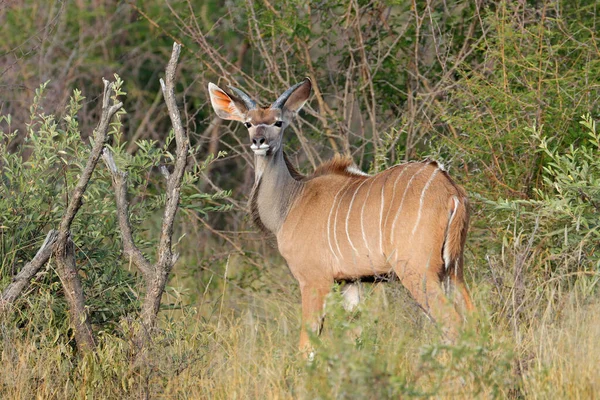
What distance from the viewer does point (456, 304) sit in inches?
143

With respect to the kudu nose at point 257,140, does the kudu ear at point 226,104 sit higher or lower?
lower

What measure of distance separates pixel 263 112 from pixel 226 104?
1.14ft

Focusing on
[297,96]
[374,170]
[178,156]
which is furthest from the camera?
[374,170]

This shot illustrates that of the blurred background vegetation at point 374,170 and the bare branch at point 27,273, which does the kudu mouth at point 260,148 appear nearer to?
the blurred background vegetation at point 374,170

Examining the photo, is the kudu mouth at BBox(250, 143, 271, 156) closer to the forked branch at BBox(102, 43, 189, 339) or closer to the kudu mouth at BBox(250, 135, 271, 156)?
the kudu mouth at BBox(250, 135, 271, 156)

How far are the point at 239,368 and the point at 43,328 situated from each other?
0.77 m

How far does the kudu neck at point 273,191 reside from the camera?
4395mm

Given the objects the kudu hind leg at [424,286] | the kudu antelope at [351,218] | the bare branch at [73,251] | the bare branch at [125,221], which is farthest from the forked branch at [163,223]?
the kudu hind leg at [424,286]

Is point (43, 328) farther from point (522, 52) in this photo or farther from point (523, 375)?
point (522, 52)

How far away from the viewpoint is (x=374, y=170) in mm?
5023

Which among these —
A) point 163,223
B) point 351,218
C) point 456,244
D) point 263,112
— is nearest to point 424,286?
point 456,244

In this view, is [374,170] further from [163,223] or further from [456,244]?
[163,223]

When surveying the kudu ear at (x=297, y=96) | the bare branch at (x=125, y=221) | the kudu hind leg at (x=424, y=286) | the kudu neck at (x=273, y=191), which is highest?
the bare branch at (x=125, y=221)

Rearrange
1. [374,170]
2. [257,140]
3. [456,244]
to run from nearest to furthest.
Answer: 1. [456,244]
2. [257,140]
3. [374,170]
